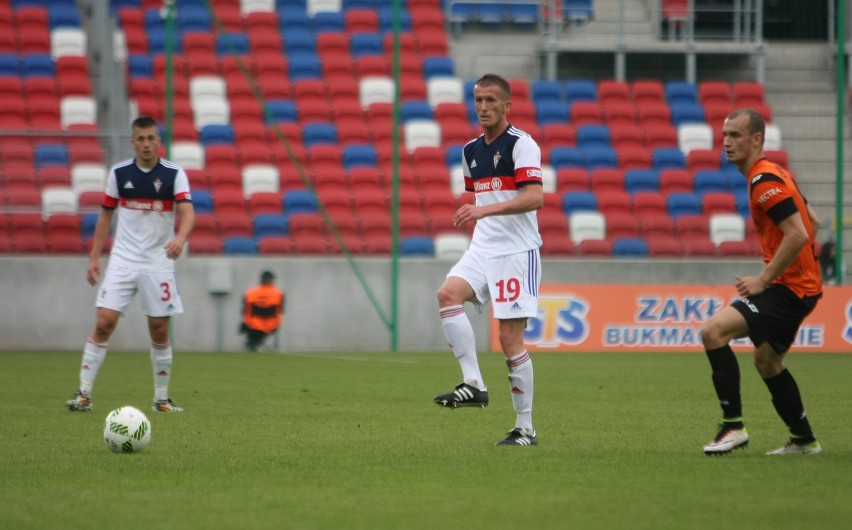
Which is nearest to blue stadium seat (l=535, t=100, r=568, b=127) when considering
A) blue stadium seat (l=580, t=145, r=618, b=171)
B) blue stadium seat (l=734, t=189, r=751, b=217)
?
blue stadium seat (l=580, t=145, r=618, b=171)

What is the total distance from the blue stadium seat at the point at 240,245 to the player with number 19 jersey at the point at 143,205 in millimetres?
9023

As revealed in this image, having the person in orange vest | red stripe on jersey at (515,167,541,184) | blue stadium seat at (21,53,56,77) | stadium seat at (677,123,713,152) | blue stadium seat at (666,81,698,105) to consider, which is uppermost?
blue stadium seat at (21,53,56,77)

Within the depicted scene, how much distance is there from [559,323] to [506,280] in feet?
36.7

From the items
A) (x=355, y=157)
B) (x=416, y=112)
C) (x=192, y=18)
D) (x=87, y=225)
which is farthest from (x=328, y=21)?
(x=87, y=225)

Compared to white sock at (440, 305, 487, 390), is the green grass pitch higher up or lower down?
lower down

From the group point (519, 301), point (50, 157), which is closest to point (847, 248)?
point (50, 157)

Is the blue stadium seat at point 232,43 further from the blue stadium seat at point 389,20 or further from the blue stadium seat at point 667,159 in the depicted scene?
A: the blue stadium seat at point 667,159

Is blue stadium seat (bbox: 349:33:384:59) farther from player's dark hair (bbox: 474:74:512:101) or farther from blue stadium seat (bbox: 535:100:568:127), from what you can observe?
player's dark hair (bbox: 474:74:512:101)

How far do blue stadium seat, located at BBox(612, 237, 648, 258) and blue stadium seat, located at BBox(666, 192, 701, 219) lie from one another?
1570 millimetres

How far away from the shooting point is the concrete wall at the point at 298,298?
693 inches

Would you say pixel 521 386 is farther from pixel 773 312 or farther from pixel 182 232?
pixel 182 232

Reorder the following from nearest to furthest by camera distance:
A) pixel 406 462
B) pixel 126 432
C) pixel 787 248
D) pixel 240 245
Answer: pixel 787 248
pixel 406 462
pixel 126 432
pixel 240 245

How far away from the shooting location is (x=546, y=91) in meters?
23.5

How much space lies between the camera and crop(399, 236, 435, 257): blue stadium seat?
1950 cm
